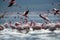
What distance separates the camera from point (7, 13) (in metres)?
6.31

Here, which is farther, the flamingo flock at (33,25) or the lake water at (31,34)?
the flamingo flock at (33,25)

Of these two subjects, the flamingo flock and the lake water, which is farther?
the flamingo flock

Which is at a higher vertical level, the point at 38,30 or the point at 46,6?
the point at 46,6

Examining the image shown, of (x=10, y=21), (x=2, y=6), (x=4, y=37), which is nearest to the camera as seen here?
(x=4, y=37)

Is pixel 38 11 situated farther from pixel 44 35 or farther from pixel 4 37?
pixel 4 37

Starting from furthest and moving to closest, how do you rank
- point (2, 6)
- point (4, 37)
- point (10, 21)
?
point (10, 21) < point (2, 6) < point (4, 37)

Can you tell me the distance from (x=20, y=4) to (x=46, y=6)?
651mm

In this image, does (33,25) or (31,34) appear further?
(33,25)

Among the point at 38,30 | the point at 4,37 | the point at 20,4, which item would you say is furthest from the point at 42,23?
the point at 4,37

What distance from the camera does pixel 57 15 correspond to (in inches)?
258

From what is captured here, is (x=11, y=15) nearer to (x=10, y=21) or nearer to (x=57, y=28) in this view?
(x=10, y=21)

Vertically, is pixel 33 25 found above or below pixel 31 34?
above

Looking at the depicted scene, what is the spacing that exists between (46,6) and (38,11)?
23 cm

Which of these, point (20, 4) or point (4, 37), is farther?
point (20, 4)
